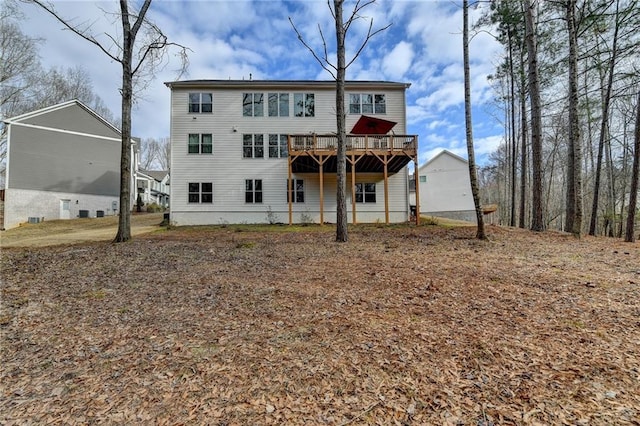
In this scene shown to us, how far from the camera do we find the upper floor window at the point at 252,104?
1648 cm

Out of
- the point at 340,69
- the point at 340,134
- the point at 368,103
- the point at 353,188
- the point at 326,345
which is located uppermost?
the point at 368,103

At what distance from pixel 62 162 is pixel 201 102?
13384 mm

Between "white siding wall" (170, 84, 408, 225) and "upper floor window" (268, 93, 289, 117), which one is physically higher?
"upper floor window" (268, 93, 289, 117)

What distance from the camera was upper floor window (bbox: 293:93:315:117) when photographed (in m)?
16.7

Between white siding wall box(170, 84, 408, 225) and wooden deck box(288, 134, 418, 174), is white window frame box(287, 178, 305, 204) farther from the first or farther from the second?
wooden deck box(288, 134, 418, 174)

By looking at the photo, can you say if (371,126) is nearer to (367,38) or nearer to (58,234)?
(367,38)

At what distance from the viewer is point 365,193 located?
16906 mm

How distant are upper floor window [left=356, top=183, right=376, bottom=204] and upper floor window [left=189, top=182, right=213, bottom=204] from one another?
816 centimetres

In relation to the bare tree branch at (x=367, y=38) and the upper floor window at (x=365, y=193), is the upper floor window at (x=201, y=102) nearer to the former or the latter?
the upper floor window at (x=365, y=193)

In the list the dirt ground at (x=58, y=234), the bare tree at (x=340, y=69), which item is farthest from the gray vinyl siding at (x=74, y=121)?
the bare tree at (x=340, y=69)

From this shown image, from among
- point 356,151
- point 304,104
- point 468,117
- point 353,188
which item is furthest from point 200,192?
point 468,117

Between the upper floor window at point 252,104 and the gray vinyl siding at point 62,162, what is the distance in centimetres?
1474

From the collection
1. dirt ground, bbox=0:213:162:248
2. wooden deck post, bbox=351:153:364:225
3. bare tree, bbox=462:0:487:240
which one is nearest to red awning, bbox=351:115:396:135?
wooden deck post, bbox=351:153:364:225

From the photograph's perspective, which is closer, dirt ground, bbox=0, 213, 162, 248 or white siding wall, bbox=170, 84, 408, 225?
dirt ground, bbox=0, 213, 162, 248
